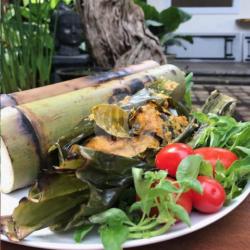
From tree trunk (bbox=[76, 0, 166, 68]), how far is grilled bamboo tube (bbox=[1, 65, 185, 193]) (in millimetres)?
640

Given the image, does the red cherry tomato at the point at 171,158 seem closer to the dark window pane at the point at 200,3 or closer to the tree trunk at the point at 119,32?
the tree trunk at the point at 119,32

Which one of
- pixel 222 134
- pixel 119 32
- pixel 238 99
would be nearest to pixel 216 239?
pixel 222 134

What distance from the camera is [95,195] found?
339 mm

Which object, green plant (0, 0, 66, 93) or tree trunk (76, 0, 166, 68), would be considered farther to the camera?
tree trunk (76, 0, 166, 68)

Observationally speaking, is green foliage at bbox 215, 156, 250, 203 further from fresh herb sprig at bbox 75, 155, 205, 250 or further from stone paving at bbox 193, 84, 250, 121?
stone paving at bbox 193, 84, 250, 121

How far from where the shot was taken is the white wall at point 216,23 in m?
4.55

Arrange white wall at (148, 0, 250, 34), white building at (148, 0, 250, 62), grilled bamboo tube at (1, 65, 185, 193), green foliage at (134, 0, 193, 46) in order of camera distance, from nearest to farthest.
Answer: grilled bamboo tube at (1, 65, 185, 193)
green foliage at (134, 0, 193, 46)
white building at (148, 0, 250, 62)
white wall at (148, 0, 250, 34)

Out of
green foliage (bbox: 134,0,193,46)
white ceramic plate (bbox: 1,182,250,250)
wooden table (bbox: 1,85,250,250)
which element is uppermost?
white ceramic plate (bbox: 1,182,250,250)

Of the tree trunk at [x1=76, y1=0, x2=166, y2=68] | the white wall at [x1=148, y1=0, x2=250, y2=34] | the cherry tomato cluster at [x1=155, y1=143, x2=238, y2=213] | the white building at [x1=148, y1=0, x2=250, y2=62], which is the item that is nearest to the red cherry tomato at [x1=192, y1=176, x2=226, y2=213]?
the cherry tomato cluster at [x1=155, y1=143, x2=238, y2=213]

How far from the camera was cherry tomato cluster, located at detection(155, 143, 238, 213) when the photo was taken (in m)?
0.35

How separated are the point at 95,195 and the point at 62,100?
189mm

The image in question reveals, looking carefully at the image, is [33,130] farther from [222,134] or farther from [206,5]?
[206,5]

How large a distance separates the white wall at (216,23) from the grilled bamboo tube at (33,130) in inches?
165

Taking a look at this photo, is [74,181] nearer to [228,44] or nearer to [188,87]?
[188,87]
